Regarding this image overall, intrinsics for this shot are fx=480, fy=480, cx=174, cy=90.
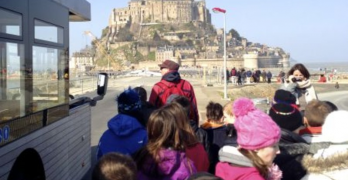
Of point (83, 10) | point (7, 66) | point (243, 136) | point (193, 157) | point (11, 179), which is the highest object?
point (83, 10)

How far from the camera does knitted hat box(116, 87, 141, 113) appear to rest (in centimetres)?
441

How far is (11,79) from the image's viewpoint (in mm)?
4184

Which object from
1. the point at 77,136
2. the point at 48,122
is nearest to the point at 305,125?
the point at 48,122

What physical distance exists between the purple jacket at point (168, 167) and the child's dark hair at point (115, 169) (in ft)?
1.64

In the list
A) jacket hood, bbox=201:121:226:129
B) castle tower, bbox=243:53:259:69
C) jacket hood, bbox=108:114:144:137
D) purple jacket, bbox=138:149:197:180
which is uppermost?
castle tower, bbox=243:53:259:69

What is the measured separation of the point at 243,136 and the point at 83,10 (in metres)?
4.91

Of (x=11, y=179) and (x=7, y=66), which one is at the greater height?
(x=7, y=66)

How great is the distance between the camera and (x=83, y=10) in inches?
284

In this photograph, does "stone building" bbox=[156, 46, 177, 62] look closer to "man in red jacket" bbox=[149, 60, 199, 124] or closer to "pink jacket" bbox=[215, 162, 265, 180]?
"man in red jacket" bbox=[149, 60, 199, 124]

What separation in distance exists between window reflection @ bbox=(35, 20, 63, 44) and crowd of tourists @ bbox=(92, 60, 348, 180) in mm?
1216

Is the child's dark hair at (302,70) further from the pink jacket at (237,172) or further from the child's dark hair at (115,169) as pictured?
the child's dark hair at (115,169)

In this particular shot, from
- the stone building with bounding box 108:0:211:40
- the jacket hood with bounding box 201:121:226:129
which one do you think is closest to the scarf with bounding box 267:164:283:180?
the jacket hood with bounding box 201:121:226:129

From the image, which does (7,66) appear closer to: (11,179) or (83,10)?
(11,179)

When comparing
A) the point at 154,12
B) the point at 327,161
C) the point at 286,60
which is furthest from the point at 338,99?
the point at 286,60
